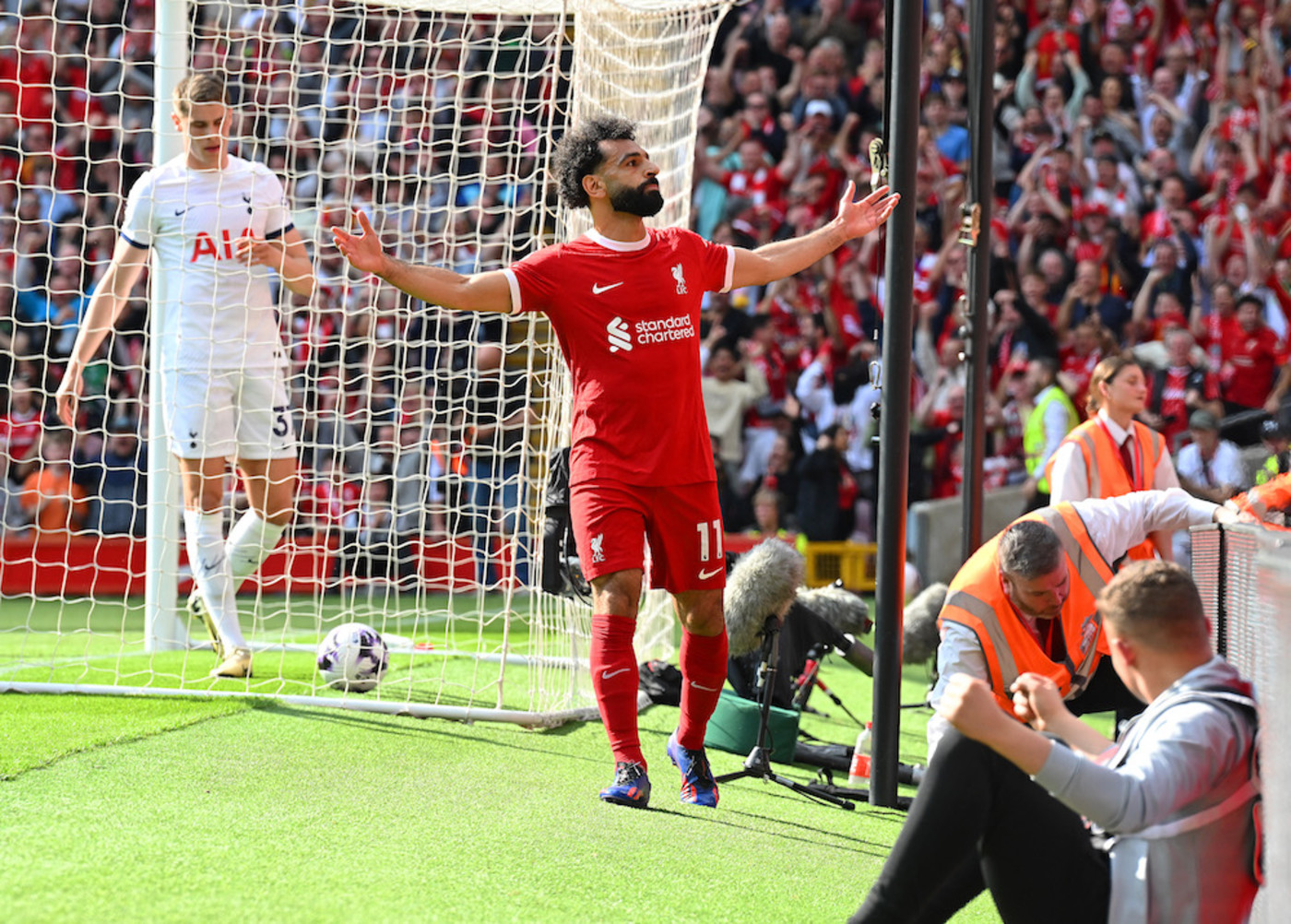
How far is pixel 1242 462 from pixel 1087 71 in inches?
216

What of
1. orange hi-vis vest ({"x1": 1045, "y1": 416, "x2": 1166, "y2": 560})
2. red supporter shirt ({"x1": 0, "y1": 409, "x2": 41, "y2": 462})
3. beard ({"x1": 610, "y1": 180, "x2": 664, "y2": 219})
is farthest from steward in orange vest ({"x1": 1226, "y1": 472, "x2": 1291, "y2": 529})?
red supporter shirt ({"x1": 0, "y1": 409, "x2": 41, "y2": 462})

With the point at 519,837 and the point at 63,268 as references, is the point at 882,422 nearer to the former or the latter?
the point at 519,837

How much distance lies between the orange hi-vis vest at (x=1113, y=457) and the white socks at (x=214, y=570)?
3850 mm

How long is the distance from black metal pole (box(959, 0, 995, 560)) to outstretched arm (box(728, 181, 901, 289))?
1345mm

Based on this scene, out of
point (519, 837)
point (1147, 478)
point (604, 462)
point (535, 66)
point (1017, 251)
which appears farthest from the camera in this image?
point (1017, 251)

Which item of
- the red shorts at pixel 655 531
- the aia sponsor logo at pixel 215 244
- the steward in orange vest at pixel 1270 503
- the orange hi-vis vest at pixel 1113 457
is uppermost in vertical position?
the aia sponsor logo at pixel 215 244

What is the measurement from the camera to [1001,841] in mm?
2814

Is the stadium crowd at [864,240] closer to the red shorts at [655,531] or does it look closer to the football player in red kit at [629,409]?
the football player in red kit at [629,409]

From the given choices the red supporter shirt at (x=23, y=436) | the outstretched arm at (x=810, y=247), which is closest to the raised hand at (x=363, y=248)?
the outstretched arm at (x=810, y=247)

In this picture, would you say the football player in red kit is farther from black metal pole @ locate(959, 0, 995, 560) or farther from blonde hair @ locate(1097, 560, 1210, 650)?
blonde hair @ locate(1097, 560, 1210, 650)

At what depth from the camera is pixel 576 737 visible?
19.0 feet

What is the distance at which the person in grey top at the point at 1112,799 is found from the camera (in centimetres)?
255

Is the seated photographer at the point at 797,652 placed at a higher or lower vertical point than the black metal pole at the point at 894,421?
lower

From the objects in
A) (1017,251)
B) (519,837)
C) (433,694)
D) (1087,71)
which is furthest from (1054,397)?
(519,837)
